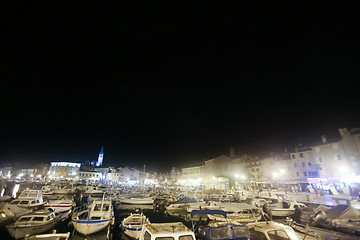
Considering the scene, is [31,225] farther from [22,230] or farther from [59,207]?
[59,207]

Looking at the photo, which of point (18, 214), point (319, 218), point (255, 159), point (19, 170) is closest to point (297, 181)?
point (255, 159)

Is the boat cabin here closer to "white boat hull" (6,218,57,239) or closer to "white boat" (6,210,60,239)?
"white boat" (6,210,60,239)

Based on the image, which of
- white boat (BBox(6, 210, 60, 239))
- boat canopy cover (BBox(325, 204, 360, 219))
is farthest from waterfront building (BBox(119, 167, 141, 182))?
boat canopy cover (BBox(325, 204, 360, 219))

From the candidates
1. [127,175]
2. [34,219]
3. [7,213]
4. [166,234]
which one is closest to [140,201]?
[7,213]

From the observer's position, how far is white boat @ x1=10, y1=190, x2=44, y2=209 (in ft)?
76.6

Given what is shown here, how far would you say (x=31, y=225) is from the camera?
15.0 metres

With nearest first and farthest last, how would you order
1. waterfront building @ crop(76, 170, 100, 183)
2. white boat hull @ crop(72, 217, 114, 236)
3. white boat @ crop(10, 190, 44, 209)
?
white boat hull @ crop(72, 217, 114, 236), white boat @ crop(10, 190, 44, 209), waterfront building @ crop(76, 170, 100, 183)

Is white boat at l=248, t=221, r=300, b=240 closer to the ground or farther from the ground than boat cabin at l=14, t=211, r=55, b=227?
farther from the ground

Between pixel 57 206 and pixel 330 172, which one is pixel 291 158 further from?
pixel 57 206

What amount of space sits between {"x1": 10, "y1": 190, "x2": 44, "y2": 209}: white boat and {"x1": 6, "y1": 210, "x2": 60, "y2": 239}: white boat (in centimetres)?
970

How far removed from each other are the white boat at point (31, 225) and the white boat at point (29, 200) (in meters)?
9.70

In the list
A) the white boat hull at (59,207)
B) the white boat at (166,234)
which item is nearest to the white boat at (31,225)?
the white boat hull at (59,207)

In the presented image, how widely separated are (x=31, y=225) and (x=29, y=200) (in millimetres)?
11923

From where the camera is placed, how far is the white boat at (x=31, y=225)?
1441 cm
